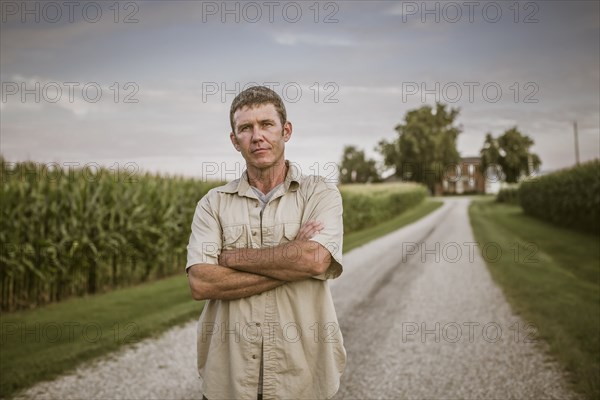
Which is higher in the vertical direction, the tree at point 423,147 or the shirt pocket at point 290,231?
the tree at point 423,147

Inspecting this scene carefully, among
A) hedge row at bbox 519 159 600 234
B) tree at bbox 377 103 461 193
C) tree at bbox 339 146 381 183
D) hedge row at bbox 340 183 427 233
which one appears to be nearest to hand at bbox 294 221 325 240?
hedge row at bbox 519 159 600 234

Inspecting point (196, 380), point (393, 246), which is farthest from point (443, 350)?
point (393, 246)

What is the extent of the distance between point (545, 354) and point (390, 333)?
2.00m

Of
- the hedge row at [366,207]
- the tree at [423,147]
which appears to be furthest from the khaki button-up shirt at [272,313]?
the tree at [423,147]

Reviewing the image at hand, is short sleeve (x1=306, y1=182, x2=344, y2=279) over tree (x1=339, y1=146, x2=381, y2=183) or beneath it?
beneath

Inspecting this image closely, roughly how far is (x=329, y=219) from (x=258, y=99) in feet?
2.51

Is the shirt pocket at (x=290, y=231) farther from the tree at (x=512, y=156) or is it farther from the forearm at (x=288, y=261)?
the tree at (x=512, y=156)

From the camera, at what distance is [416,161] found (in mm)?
75250

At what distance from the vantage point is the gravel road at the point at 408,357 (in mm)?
4734

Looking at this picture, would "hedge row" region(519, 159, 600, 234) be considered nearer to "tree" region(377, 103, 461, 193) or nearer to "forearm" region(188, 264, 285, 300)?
"forearm" region(188, 264, 285, 300)

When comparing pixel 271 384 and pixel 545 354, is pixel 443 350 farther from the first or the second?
pixel 271 384

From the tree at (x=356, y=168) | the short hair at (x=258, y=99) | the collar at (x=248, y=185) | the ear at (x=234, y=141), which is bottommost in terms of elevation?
the collar at (x=248, y=185)

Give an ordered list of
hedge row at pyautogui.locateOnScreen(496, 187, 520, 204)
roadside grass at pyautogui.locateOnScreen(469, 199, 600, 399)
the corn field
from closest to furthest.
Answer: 1. roadside grass at pyautogui.locateOnScreen(469, 199, 600, 399)
2. the corn field
3. hedge row at pyautogui.locateOnScreen(496, 187, 520, 204)

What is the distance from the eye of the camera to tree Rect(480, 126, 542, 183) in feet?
236
